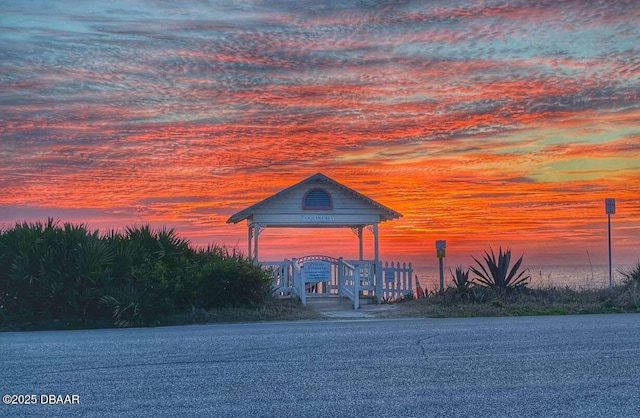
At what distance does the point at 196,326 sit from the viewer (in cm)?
1775

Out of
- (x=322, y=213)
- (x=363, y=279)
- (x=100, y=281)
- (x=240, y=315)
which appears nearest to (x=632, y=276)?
(x=363, y=279)

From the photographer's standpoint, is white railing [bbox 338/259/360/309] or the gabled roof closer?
white railing [bbox 338/259/360/309]

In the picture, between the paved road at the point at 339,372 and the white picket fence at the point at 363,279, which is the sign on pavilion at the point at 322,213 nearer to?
the white picket fence at the point at 363,279

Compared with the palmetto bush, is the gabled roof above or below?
above

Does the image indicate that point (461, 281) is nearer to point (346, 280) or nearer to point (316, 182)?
point (346, 280)

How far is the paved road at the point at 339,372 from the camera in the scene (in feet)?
28.0

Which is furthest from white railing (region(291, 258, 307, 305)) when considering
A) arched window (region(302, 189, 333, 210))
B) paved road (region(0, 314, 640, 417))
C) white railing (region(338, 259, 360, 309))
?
paved road (region(0, 314, 640, 417))

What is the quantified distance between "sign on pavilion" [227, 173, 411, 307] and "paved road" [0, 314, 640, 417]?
11.1 metres

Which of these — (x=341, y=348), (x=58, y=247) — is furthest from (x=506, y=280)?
(x=58, y=247)

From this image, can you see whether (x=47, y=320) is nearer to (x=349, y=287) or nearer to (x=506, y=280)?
(x=349, y=287)

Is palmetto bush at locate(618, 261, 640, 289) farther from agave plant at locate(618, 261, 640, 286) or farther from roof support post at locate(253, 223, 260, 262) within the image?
roof support post at locate(253, 223, 260, 262)

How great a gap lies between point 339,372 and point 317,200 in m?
16.7

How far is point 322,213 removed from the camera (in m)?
26.8

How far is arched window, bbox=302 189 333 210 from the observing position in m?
26.7
